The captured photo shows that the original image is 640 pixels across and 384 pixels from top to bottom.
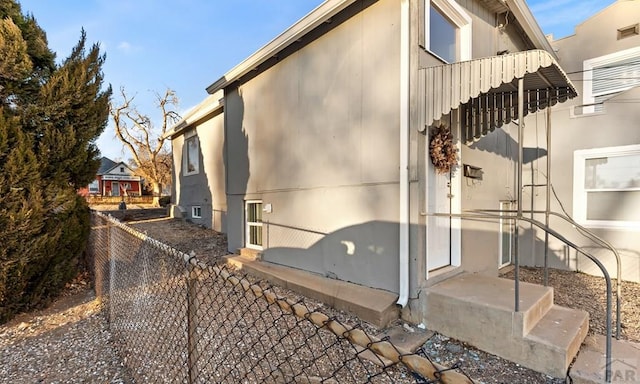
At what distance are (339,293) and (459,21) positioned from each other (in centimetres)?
448

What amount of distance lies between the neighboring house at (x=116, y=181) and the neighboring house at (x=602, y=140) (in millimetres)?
34646

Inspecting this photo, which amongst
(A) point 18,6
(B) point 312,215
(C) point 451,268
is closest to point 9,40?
(A) point 18,6

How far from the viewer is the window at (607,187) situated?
20.2 ft

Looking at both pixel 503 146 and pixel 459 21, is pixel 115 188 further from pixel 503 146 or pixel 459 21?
pixel 459 21

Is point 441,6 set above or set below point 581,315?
above

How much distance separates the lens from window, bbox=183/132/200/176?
442 inches

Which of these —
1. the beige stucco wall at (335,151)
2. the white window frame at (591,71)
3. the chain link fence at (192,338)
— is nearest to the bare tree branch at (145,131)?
the beige stucco wall at (335,151)

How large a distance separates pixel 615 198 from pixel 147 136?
29486 millimetres

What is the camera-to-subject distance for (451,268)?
4.61 meters

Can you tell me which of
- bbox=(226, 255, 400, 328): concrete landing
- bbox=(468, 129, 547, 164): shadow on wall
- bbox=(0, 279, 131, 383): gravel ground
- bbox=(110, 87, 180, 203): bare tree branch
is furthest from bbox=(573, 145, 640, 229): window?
bbox=(110, 87, 180, 203): bare tree branch

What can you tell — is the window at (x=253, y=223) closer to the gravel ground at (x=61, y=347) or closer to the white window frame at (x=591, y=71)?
the gravel ground at (x=61, y=347)

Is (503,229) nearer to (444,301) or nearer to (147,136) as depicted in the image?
(444,301)

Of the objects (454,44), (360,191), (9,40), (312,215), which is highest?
(454,44)

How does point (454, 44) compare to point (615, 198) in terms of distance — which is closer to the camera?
point (454, 44)
